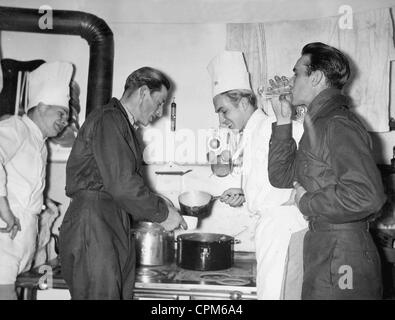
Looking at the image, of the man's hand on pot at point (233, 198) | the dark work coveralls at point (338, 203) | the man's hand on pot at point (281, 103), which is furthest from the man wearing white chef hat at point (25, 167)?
the dark work coveralls at point (338, 203)

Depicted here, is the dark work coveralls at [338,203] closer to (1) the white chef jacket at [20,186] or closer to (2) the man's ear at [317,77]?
(2) the man's ear at [317,77]

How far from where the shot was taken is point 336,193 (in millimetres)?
920

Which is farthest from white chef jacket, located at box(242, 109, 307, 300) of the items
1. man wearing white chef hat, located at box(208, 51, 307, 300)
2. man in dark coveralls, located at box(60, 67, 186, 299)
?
man in dark coveralls, located at box(60, 67, 186, 299)

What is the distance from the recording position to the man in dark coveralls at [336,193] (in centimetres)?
91

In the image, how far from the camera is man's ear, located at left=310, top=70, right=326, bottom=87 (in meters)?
1.13

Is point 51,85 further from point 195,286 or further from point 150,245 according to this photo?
point 195,286

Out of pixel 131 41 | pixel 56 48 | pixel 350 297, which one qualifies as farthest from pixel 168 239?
pixel 56 48

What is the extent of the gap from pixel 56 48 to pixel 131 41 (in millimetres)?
416

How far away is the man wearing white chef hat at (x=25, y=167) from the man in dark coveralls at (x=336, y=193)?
1.10m

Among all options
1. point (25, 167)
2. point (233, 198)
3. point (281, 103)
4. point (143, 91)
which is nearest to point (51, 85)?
point (25, 167)

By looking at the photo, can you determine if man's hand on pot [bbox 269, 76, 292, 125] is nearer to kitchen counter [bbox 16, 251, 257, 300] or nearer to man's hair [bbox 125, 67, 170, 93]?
man's hair [bbox 125, 67, 170, 93]

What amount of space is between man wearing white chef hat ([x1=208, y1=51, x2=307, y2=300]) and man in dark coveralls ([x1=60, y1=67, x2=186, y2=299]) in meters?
0.37

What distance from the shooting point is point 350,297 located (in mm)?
958
